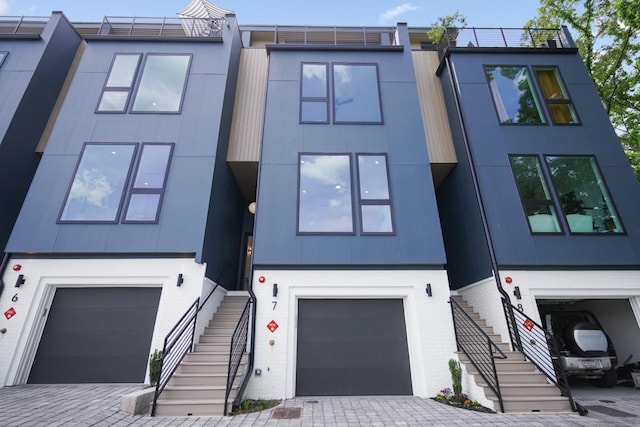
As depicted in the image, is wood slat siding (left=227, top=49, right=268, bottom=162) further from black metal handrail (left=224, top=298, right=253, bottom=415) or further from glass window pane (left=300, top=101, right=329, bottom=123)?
black metal handrail (left=224, top=298, right=253, bottom=415)

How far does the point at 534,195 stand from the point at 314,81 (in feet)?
22.2

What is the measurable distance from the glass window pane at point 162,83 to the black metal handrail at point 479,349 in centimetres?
895

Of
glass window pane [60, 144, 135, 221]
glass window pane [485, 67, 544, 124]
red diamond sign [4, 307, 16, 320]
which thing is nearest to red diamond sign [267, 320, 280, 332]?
glass window pane [60, 144, 135, 221]

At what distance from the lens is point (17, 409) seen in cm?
411

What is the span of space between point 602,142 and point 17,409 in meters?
13.4

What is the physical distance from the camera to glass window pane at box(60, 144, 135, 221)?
653 centimetres

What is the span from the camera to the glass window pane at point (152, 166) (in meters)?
6.88

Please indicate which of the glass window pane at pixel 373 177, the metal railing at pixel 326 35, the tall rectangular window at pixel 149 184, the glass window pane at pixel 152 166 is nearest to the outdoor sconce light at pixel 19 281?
the tall rectangular window at pixel 149 184

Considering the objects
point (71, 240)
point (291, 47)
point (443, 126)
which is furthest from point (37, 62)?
point (443, 126)

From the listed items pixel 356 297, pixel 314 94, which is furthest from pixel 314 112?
pixel 356 297

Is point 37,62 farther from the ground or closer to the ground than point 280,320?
farther from the ground

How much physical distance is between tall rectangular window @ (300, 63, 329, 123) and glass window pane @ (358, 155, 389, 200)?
176 cm

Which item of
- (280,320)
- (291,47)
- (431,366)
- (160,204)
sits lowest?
(431,366)

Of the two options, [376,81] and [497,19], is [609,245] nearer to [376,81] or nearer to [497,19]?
[376,81]
